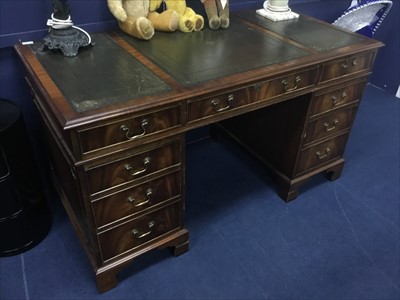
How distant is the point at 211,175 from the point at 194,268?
0.58 m

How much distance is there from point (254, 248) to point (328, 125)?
64cm

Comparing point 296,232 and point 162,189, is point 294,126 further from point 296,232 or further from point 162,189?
point 162,189

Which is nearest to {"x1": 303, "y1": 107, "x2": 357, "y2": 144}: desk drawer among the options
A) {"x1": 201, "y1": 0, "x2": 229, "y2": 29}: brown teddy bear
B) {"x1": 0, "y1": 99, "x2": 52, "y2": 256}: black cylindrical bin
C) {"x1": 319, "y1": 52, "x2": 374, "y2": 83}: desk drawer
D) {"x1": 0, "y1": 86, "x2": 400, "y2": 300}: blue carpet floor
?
{"x1": 319, "y1": 52, "x2": 374, "y2": 83}: desk drawer

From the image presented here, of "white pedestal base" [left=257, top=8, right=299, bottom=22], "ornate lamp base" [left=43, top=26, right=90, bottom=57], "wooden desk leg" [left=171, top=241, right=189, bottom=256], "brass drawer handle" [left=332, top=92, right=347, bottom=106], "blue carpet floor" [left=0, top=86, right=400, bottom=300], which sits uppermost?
"ornate lamp base" [left=43, top=26, right=90, bottom=57]

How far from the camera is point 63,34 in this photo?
1.16 m

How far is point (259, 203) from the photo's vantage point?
1.74 m

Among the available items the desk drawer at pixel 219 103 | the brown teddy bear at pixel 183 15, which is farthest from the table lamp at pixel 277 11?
the desk drawer at pixel 219 103

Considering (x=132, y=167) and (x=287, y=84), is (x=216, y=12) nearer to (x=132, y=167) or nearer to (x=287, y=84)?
(x=287, y=84)

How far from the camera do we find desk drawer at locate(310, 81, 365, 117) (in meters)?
1.47

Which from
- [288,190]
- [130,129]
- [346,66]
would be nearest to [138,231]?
[130,129]

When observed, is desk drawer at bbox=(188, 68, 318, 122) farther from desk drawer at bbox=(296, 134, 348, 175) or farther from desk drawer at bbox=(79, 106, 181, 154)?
desk drawer at bbox=(296, 134, 348, 175)

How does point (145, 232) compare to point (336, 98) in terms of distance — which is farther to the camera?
point (336, 98)

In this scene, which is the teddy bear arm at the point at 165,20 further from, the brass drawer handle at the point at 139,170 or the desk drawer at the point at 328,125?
the desk drawer at the point at 328,125

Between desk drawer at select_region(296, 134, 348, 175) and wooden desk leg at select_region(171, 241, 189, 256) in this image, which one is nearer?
wooden desk leg at select_region(171, 241, 189, 256)
